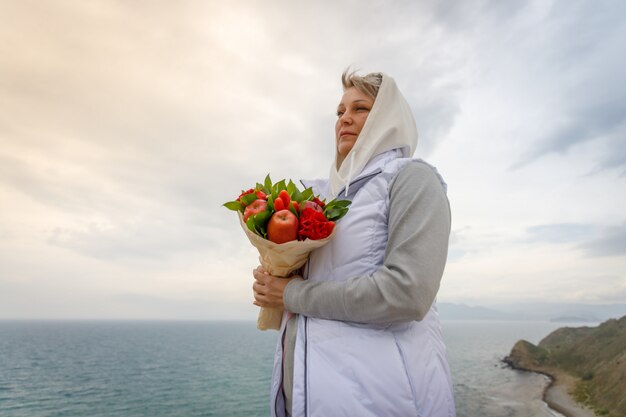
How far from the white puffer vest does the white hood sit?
254 mm

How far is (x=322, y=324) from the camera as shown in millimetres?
1813

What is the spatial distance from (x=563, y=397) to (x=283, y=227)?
149 ft

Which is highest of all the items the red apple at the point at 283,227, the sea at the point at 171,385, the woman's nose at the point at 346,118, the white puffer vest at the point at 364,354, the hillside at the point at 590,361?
the woman's nose at the point at 346,118

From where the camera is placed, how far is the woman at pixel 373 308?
163 centimetres

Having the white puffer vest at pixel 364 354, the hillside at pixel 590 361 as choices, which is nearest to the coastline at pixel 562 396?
the hillside at pixel 590 361

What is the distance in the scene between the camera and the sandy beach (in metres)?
32.3

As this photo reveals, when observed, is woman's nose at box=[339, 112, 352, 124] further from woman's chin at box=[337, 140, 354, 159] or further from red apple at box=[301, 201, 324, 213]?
→ red apple at box=[301, 201, 324, 213]

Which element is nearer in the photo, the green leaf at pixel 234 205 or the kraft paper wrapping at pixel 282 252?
the kraft paper wrapping at pixel 282 252

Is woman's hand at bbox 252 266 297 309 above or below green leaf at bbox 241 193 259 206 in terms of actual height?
below

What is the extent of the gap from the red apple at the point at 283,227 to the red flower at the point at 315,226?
38mm

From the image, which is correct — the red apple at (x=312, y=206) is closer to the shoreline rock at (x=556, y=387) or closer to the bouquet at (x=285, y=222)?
the bouquet at (x=285, y=222)

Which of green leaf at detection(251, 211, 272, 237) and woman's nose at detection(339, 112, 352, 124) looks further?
woman's nose at detection(339, 112, 352, 124)

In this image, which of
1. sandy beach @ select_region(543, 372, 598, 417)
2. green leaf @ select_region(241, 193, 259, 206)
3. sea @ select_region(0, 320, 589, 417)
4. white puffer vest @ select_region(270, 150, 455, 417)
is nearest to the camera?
white puffer vest @ select_region(270, 150, 455, 417)

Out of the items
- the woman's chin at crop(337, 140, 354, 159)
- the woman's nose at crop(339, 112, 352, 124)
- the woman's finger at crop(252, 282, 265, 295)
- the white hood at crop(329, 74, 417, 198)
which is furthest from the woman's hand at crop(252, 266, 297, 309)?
the woman's nose at crop(339, 112, 352, 124)
